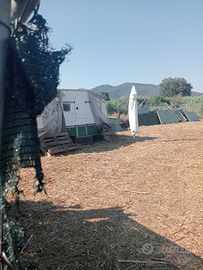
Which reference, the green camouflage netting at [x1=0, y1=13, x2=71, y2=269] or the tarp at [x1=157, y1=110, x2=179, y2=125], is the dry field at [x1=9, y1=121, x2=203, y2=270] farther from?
the tarp at [x1=157, y1=110, x2=179, y2=125]

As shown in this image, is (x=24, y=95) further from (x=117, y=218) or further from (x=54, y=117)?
(x=54, y=117)

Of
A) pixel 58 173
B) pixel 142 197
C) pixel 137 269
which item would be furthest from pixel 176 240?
pixel 58 173

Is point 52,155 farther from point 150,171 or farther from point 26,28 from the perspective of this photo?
point 26,28

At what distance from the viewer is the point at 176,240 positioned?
293 cm

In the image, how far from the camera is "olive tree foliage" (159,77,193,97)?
6562 cm

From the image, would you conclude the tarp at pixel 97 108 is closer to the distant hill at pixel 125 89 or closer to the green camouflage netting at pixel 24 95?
the green camouflage netting at pixel 24 95

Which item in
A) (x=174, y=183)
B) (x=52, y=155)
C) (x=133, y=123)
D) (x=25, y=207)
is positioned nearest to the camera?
(x=25, y=207)

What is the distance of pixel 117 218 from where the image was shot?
3.54 meters

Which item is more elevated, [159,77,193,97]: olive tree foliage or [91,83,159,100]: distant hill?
[91,83,159,100]: distant hill

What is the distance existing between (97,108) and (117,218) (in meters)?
8.66

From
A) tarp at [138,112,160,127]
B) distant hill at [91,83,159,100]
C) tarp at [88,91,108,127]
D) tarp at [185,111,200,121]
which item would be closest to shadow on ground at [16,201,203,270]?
tarp at [88,91,108,127]

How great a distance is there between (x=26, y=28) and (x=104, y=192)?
3803 millimetres

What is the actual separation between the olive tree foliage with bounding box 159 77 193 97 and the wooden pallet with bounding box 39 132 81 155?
62716 millimetres

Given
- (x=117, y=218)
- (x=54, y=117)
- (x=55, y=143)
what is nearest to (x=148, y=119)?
(x=54, y=117)
